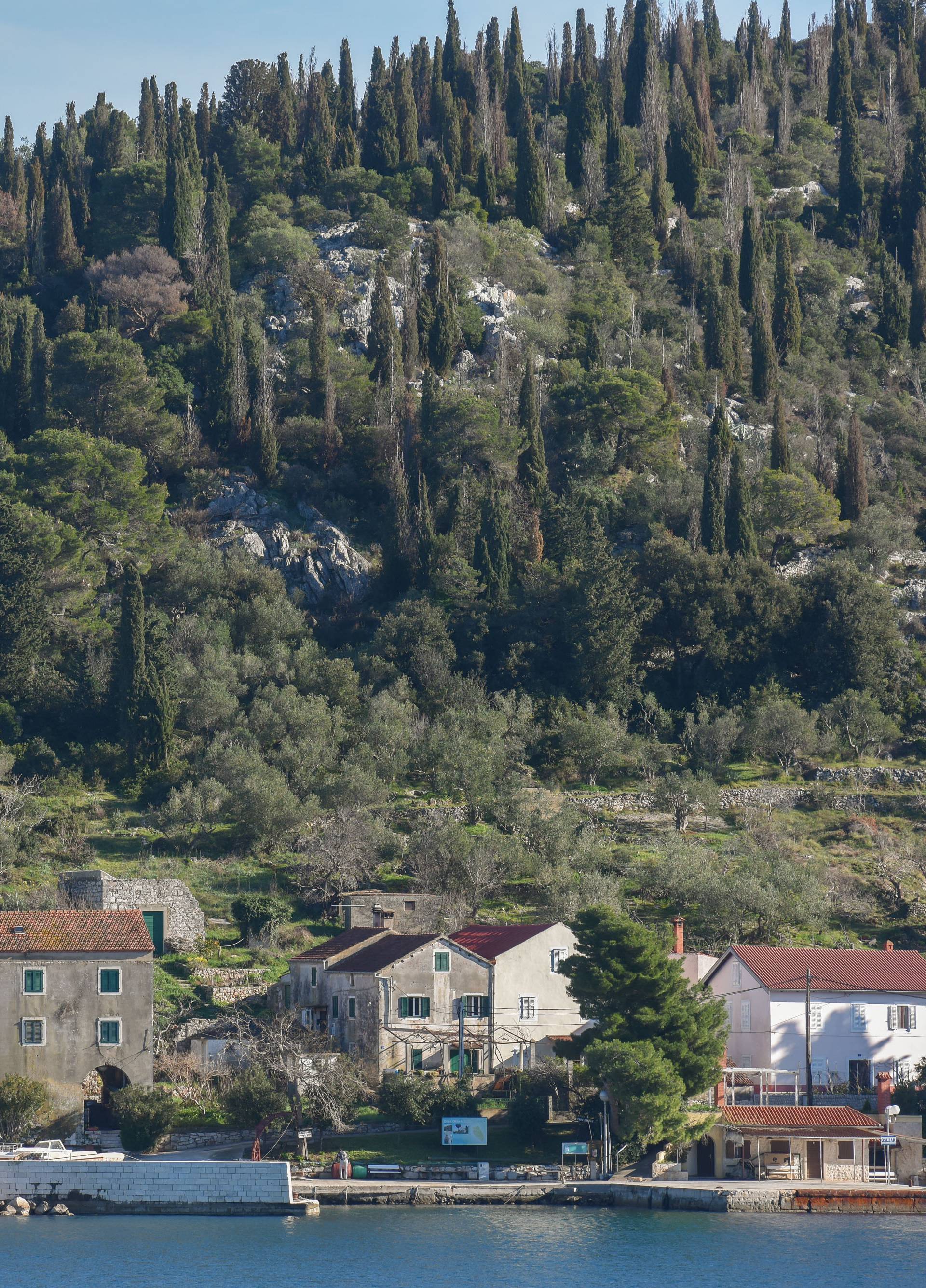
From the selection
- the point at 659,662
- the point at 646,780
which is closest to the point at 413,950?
the point at 646,780

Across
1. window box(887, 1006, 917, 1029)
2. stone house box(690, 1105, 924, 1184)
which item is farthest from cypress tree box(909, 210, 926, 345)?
stone house box(690, 1105, 924, 1184)

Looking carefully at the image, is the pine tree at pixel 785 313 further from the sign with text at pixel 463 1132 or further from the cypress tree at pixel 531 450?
the sign with text at pixel 463 1132

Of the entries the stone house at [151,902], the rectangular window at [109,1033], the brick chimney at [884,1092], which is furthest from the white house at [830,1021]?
the rectangular window at [109,1033]

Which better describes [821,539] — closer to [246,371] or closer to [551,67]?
[246,371]

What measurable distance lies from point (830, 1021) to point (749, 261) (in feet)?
208

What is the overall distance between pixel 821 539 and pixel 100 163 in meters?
54.9

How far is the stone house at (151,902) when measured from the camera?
2354 inches

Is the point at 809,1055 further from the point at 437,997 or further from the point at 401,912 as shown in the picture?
the point at 401,912

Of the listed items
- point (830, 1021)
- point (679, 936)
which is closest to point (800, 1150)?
point (830, 1021)

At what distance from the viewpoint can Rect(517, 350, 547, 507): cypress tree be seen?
91188 millimetres

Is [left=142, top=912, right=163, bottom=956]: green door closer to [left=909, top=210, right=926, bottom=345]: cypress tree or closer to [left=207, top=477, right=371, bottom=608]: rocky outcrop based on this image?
[left=207, top=477, right=371, bottom=608]: rocky outcrop

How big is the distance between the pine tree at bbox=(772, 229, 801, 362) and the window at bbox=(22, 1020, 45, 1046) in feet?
233

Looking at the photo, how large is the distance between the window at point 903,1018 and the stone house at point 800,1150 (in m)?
6.67

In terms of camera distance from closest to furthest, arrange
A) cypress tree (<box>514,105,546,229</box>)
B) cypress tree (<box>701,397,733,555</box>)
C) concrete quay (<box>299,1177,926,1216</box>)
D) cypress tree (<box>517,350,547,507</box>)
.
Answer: concrete quay (<box>299,1177,926,1216</box>) < cypress tree (<box>701,397,733,555</box>) < cypress tree (<box>517,350,547,507</box>) < cypress tree (<box>514,105,546,229</box>)
